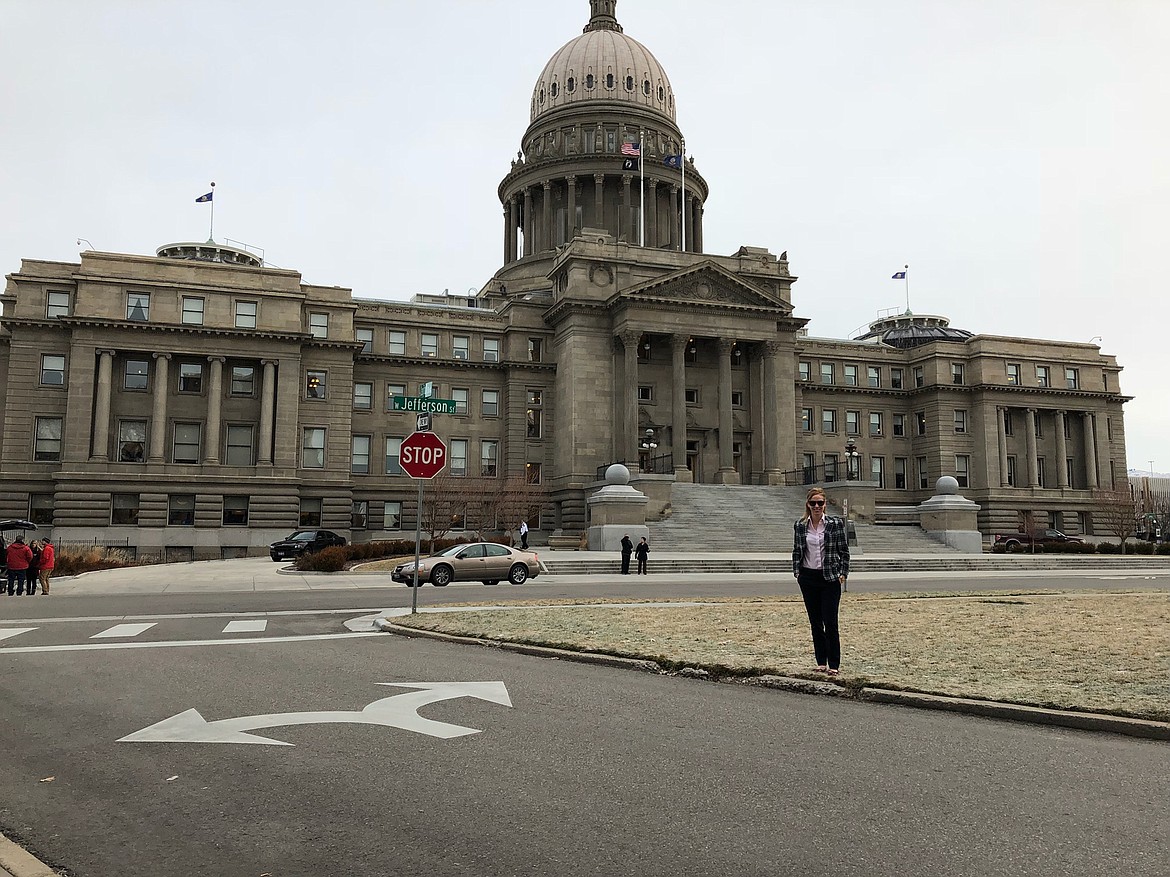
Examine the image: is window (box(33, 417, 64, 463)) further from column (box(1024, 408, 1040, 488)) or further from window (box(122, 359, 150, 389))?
column (box(1024, 408, 1040, 488))

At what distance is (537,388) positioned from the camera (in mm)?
66500

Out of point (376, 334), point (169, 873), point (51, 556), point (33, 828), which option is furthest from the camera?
point (376, 334)

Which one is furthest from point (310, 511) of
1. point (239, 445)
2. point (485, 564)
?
point (485, 564)

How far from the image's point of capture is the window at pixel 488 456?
6525 centimetres

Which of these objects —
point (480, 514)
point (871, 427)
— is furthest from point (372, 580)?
point (871, 427)

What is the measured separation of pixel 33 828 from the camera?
5.38 meters

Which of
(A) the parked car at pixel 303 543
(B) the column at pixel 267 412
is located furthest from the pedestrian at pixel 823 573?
(B) the column at pixel 267 412

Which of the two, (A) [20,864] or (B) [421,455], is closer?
(A) [20,864]

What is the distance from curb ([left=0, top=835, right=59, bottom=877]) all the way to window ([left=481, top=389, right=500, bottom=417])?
61391 millimetres

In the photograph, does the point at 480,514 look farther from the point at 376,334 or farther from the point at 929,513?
the point at 929,513

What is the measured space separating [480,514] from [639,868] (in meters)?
50.7

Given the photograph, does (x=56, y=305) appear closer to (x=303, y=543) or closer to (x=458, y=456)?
(x=303, y=543)

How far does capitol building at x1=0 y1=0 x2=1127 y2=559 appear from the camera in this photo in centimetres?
5516

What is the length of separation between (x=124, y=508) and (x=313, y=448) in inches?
457
